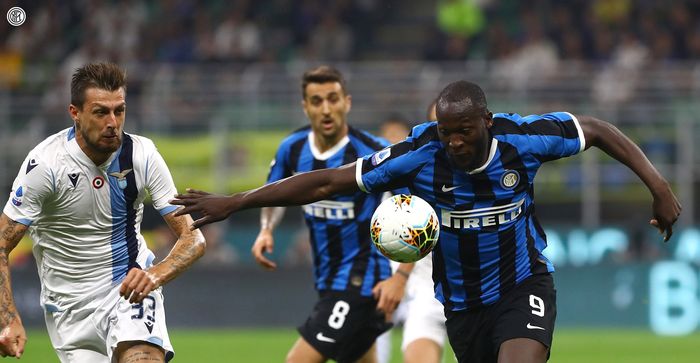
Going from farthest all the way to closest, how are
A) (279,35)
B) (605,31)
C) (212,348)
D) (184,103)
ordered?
(279,35)
(605,31)
(184,103)
(212,348)

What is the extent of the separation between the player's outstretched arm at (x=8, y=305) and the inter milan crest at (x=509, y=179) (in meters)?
2.64

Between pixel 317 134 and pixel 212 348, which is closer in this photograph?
pixel 317 134

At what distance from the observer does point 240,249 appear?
56.5 feet

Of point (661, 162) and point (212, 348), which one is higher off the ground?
point (661, 162)

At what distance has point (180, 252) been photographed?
262 inches

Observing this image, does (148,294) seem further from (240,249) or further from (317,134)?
(240,249)

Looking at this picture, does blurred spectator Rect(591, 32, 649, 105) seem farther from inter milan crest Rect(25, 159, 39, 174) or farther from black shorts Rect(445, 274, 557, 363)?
inter milan crest Rect(25, 159, 39, 174)

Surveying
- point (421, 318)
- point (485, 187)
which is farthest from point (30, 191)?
point (421, 318)

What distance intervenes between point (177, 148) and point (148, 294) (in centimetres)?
1083

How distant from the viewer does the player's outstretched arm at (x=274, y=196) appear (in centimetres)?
632

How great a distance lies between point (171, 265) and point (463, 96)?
1839mm

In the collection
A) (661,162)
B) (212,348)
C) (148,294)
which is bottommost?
(212,348)

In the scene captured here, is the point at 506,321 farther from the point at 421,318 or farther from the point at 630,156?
the point at 421,318

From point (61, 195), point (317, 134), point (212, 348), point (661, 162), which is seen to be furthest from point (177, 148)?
point (61, 195)
